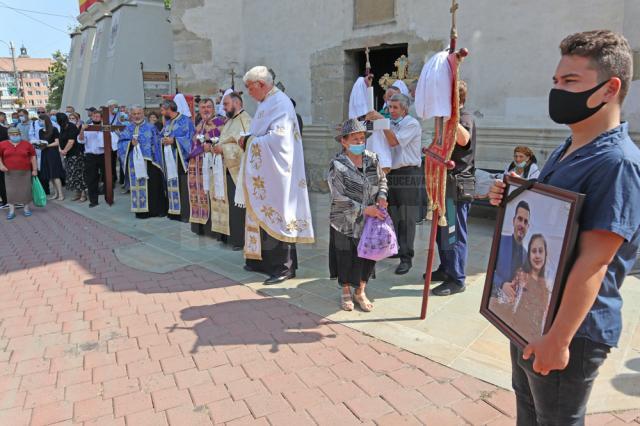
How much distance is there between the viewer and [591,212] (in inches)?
58.4

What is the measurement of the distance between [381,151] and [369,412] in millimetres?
2866

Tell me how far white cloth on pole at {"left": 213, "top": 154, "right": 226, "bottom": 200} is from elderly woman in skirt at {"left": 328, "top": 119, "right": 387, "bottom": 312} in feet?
8.37

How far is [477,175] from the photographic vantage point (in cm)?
429

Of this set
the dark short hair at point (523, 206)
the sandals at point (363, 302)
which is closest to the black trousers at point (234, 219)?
the sandals at point (363, 302)

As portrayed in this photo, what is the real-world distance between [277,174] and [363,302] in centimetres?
159

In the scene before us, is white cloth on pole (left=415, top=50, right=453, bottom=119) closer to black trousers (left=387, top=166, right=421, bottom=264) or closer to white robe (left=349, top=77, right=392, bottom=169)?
white robe (left=349, top=77, right=392, bottom=169)

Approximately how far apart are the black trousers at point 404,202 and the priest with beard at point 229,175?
1.80 meters

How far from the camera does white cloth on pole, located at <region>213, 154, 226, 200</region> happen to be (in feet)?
20.4

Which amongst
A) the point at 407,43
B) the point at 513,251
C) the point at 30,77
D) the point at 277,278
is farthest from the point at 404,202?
the point at 30,77

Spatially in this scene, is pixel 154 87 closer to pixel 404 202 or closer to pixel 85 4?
pixel 85 4

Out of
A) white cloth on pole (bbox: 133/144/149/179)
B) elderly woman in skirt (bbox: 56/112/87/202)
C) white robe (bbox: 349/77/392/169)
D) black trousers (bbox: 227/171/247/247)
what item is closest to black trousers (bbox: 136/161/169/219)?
white cloth on pole (bbox: 133/144/149/179)

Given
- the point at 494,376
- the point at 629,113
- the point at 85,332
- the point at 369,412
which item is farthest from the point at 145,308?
the point at 629,113

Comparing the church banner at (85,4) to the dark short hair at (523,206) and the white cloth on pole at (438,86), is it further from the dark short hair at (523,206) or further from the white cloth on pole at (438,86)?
the dark short hair at (523,206)

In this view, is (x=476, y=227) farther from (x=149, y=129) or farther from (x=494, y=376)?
(x=149, y=129)
